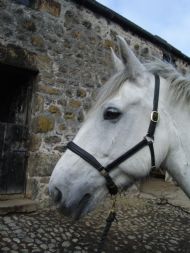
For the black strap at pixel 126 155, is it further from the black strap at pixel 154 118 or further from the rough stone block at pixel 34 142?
the rough stone block at pixel 34 142

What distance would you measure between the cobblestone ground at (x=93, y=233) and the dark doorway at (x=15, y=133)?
0.59 metres

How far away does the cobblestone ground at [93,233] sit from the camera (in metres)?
→ 3.40

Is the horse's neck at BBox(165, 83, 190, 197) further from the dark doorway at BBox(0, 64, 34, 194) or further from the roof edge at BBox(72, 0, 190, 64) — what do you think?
the roof edge at BBox(72, 0, 190, 64)

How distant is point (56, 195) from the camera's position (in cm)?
175

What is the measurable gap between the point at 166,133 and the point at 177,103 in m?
0.21

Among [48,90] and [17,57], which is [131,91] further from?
[48,90]

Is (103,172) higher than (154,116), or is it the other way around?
(154,116)

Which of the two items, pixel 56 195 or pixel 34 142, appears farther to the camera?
pixel 34 142

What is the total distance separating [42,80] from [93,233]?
7.91 feet

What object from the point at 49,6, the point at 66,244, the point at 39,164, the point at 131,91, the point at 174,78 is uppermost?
the point at 49,6

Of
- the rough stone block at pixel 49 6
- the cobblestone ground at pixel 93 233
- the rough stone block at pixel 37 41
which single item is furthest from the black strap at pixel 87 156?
the rough stone block at pixel 49 6

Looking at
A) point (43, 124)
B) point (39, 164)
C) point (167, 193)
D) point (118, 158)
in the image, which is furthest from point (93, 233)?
point (167, 193)

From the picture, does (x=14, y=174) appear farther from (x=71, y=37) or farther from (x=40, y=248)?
(x=71, y=37)

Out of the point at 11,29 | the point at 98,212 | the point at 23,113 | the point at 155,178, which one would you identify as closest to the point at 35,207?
the point at 98,212
